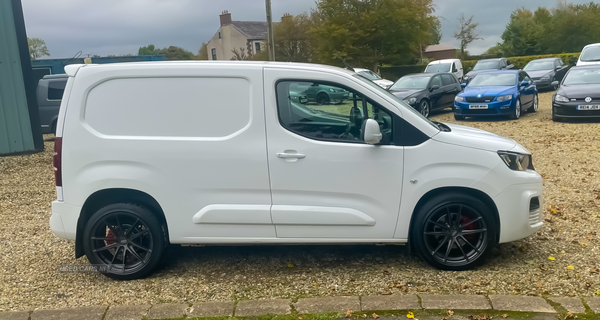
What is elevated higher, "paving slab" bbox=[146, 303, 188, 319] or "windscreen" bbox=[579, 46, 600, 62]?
"windscreen" bbox=[579, 46, 600, 62]

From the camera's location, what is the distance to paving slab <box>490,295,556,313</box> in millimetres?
3521

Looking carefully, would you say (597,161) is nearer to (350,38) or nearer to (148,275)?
(148,275)

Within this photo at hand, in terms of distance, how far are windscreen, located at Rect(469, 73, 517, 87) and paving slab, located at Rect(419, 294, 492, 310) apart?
12.5 meters

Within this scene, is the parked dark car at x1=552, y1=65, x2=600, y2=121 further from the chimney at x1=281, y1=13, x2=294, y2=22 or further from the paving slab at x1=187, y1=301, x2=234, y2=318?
the chimney at x1=281, y1=13, x2=294, y2=22

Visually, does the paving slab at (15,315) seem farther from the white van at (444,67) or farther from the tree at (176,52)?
the tree at (176,52)

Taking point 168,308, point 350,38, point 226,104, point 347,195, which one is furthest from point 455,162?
point 350,38

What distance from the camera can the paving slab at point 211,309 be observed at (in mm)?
3613

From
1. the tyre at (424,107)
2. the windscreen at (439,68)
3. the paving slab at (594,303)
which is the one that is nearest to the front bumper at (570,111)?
the tyre at (424,107)

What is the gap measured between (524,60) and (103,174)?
46.1 meters

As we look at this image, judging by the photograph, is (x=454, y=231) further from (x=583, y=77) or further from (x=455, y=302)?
(x=583, y=77)

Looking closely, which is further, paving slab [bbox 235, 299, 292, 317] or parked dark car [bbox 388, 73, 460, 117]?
parked dark car [bbox 388, 73, 460, 117]

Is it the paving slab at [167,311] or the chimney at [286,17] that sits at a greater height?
the chimney at [286,17]

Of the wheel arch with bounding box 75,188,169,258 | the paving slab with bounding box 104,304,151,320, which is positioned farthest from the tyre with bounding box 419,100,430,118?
the paving slab with bounding box 104,304,151,320

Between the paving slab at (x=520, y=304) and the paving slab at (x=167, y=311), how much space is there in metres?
2.31
